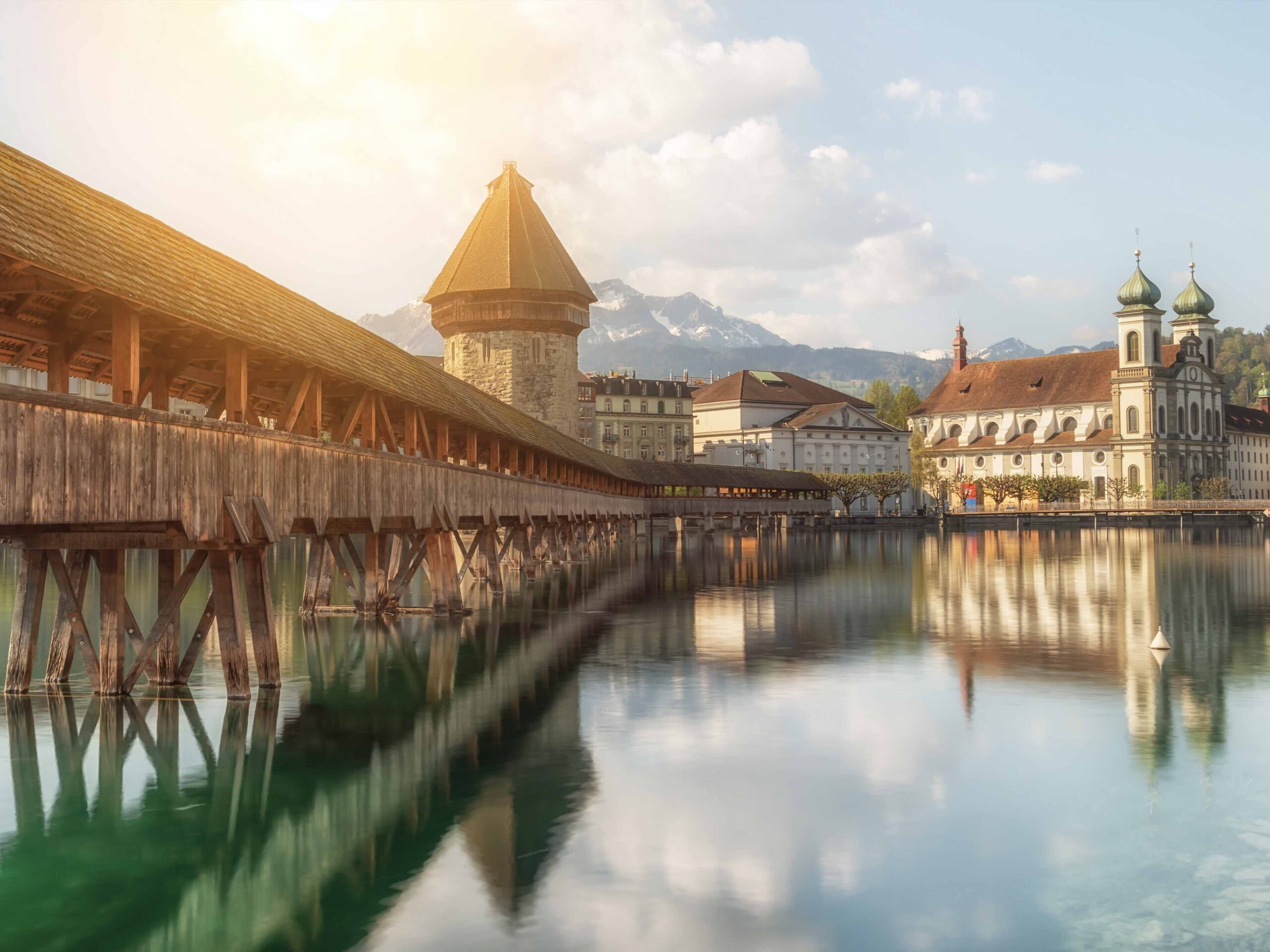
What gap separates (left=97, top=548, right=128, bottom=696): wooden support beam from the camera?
17.4 m

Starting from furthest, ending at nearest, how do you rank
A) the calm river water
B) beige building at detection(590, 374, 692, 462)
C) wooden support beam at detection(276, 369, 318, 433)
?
beige building at detection(590, 374, 692, 462)
wooden support beam at detection(276, 369, 318, 433)
the calm river water

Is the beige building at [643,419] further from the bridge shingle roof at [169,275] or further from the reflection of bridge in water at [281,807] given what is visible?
the reflection of bridge in water at [281,807]

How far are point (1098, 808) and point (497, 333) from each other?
198 ft

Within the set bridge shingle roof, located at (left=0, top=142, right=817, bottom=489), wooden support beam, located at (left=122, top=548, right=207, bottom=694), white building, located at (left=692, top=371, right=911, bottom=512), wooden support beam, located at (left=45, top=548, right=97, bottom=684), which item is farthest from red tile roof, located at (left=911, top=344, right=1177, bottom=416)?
wooden support beam, located at (left=122, top=548, right=207, bottom=694)

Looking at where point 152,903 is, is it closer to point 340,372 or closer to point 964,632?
point 340,372

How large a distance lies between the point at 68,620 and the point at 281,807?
7.02 metres

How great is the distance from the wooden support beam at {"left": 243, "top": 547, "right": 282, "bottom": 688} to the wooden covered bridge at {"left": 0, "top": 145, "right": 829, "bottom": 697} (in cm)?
4

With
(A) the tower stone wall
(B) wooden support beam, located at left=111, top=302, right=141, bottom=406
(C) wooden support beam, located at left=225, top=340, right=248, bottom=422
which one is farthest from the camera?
(A) the tower stone wall

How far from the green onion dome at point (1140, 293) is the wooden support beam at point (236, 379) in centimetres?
14337

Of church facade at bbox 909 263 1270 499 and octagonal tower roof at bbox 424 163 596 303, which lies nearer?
octagonal tower roof at bbox 424 163 596 303

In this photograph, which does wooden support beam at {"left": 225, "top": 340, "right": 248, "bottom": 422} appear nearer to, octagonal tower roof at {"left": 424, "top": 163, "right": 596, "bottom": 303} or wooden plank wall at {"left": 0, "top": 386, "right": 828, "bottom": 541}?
wooden plank wall at {"left": 0, "top": 386, "right": 828, "bottom": 541}

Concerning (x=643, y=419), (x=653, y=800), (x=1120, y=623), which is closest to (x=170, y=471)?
(x=653, y=800)

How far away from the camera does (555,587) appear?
42.2 m

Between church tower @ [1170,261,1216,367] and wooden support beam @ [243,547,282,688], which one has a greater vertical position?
church tower @ [1170,261,1216,367]
